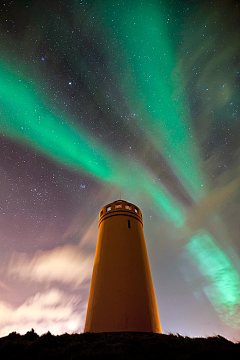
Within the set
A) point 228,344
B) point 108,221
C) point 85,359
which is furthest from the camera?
point 108,221

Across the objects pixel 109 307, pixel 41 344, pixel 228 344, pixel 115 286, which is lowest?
pixel 228 344

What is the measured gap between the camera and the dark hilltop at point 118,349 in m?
5.48

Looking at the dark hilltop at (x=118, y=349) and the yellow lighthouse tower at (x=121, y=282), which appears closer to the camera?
the dark hilltop at (x=118, y=349)

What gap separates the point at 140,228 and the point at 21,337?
8657 millimetres

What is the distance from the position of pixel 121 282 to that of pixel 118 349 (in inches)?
160

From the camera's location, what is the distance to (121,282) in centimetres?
1018

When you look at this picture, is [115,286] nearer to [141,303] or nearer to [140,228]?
[141,303]

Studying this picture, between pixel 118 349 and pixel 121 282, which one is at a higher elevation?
pixel 121 282

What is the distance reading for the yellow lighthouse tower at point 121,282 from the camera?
916cm

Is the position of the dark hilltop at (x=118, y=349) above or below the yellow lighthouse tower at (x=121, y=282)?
below

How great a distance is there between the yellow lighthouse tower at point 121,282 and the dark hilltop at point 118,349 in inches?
63.3

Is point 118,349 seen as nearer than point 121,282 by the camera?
Yes

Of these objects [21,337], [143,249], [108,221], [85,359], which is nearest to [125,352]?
[85,359]

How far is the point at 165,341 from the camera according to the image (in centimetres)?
694
